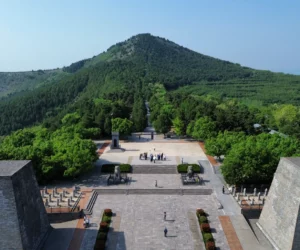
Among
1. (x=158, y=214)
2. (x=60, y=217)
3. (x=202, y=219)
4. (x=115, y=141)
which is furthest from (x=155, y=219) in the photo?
(x=115, y=141)

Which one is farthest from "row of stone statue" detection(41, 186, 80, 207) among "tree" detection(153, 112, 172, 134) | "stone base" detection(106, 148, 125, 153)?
"tree" detection(153, 112, 172, 134)

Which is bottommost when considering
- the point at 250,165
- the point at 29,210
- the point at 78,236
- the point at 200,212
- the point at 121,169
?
the point at 78,236

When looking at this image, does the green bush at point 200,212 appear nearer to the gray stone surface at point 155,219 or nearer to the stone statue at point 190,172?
the gray stone surface at point 155,219

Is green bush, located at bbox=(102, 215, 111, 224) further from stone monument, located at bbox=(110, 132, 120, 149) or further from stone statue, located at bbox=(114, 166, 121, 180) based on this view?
stone monument, located at bbox=(110, 132, 120, 149)

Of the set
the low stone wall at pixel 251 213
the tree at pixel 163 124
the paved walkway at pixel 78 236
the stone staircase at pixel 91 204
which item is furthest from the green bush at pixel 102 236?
the tree at pixel 163 124

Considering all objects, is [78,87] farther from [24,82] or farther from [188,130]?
[24,82]

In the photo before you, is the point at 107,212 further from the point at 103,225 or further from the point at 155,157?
the point at 155,157
